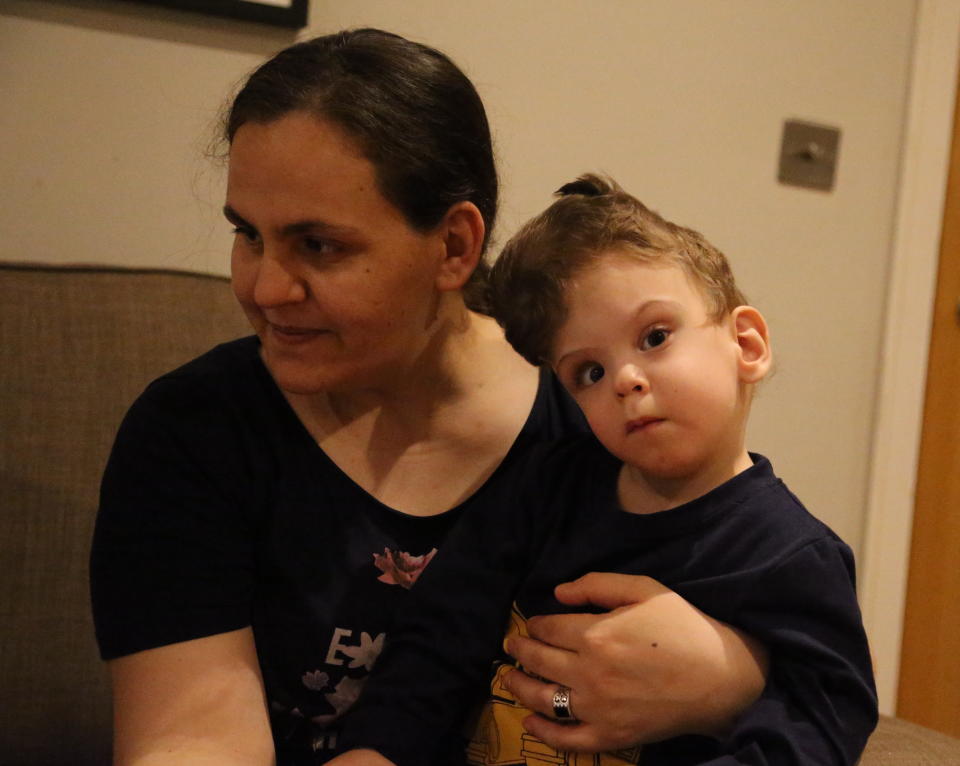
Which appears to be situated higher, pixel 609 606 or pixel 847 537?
pixel 609 606

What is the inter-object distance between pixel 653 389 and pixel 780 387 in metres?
1.24

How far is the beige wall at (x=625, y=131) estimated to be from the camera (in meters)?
1.54

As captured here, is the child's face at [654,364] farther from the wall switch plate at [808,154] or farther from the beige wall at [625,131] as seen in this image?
the wall switch plate at [808,154]

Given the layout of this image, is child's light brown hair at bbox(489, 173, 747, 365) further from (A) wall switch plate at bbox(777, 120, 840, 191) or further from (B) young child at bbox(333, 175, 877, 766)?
(A) wall switch plate at bbox(777, 120, 840, 191)

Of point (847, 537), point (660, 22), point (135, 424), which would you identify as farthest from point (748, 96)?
point (135, 424)

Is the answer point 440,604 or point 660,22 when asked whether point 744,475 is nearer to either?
point 440,604

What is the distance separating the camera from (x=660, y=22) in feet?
6.30

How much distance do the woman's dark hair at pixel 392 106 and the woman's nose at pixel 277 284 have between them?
120 millimetres

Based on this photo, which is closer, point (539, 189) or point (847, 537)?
point (539, 189)

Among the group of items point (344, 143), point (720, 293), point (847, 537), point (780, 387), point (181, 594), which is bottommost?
point (847, 537)

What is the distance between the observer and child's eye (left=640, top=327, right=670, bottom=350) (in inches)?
37.1

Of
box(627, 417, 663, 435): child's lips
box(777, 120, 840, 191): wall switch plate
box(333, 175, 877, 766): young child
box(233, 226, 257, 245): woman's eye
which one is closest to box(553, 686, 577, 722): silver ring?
box(333, 175, 877, 766): young child

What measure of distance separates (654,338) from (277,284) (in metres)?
0.35

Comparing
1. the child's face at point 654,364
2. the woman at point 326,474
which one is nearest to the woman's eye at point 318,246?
the woman at point 326,474
